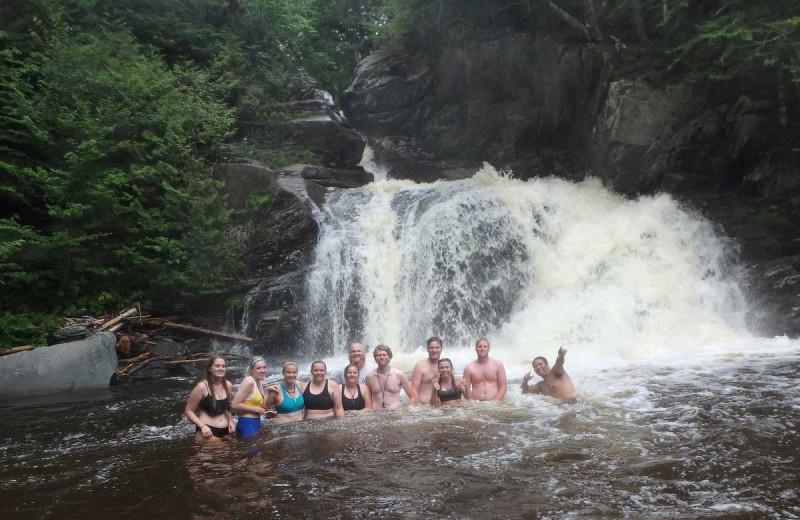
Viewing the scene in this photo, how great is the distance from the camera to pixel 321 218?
14.4m

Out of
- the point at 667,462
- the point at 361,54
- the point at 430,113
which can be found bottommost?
the point at 667,462

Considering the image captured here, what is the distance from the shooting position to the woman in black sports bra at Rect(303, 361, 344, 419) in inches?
264

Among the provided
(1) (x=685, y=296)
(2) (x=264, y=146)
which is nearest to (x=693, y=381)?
(1) (x=685, y=296)

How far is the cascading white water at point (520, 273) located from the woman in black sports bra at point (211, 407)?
6389 millimetres

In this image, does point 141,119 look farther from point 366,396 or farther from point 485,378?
point 485,378

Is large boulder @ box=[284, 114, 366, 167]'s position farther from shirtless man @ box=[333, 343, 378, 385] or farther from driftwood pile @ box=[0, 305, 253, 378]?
shirtless man @ box=[333, 343, 378, 385]

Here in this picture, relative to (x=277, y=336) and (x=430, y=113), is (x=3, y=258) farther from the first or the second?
(x=430, y=113)

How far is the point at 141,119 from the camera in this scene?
13.5m

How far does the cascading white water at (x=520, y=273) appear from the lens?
11.6m

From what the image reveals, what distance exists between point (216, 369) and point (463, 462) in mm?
2702

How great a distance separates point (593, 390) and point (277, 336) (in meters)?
7.36

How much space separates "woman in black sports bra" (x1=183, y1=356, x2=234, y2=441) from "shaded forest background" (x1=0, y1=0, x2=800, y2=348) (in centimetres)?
622

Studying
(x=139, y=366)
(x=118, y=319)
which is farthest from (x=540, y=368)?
(x=118, y=319)

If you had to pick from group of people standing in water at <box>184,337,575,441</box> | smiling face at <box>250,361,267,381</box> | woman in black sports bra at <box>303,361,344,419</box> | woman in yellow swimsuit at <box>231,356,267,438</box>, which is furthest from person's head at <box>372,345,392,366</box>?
woman in yellow swimsuit at <box>231,356,267,438</box>
